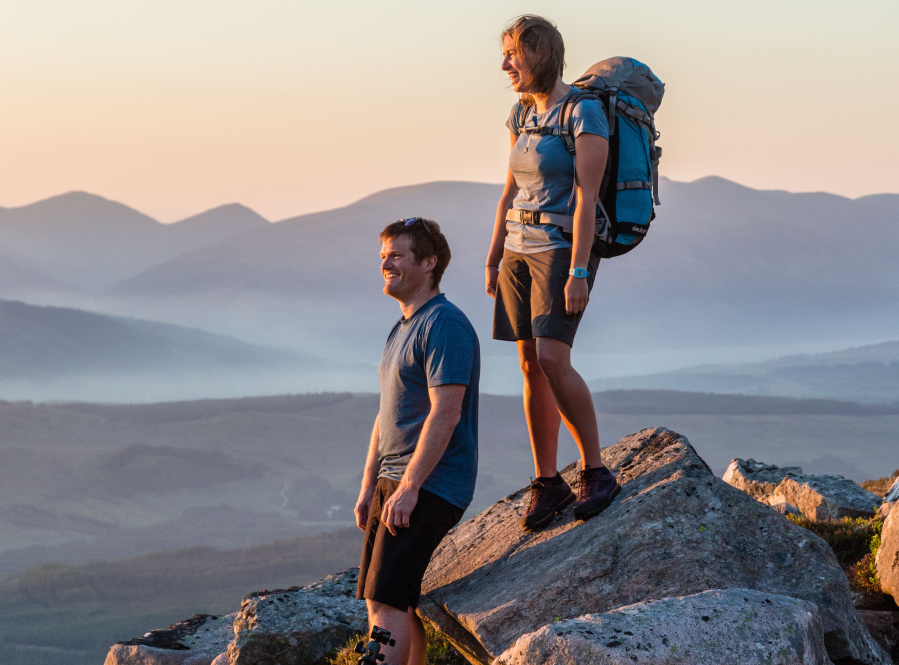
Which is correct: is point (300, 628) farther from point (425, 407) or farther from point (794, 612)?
point (794, 612)

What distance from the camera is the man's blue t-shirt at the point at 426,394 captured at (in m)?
5.06

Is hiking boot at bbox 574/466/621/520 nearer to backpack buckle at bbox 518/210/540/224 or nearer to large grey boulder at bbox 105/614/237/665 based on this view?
backpack buckle at bbox 518/210/540/224

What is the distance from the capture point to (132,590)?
461 ft

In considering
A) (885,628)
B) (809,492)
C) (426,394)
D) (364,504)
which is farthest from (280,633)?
(809,492)

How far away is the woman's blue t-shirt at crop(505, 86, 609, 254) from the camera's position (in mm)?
5477

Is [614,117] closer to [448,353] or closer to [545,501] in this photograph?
[448,353]

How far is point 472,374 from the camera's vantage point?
17.0ft

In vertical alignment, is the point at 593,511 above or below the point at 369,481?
below

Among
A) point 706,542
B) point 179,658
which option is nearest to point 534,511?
point 706,542

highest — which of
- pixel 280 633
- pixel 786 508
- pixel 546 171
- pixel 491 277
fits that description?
pixel 546 171

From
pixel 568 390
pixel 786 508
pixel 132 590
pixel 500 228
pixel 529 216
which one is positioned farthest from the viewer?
pixel 132 590

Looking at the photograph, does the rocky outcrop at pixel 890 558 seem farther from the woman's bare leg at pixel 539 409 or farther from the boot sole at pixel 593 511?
the woman's bare leg at pixel 539 409

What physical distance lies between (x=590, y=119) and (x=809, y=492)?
6.76 metres

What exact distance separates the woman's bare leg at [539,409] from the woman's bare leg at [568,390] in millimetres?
104
